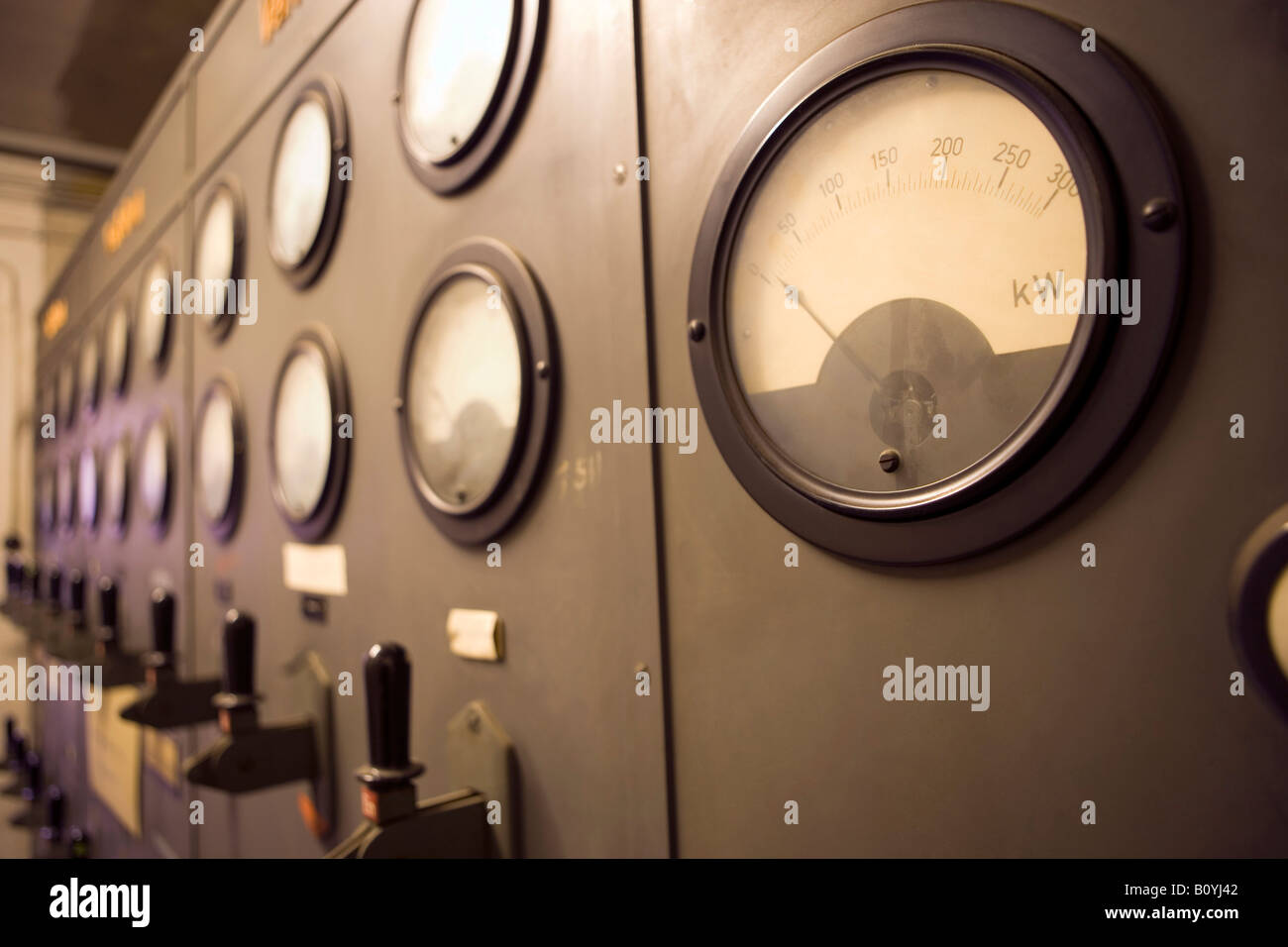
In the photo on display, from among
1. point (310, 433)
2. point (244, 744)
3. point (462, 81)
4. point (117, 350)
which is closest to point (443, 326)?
point (462, 81)

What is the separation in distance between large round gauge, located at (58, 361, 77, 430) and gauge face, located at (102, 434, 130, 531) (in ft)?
2.82

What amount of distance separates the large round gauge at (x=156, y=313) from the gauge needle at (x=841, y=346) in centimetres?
219

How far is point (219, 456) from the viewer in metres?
1.94

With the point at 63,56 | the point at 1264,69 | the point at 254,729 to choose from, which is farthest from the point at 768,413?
the point at 63,56

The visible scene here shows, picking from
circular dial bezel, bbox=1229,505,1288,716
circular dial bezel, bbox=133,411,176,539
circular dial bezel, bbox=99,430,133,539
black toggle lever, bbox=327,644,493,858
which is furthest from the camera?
circular dial bezel, bbox=99,430,133,539

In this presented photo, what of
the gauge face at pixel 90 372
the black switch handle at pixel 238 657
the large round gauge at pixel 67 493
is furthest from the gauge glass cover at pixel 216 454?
the large round gauge at pixel 67 493

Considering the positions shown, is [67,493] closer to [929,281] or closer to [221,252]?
[221,252]

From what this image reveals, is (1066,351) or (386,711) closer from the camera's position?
(1066,351)

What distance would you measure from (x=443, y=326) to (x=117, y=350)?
2.29 metres

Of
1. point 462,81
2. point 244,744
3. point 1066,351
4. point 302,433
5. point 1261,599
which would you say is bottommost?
point 244,744

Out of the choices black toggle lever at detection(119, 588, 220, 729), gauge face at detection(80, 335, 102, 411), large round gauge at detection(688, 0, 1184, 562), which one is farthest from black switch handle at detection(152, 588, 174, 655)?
gauge face at detection(80, 335, 102, 411)

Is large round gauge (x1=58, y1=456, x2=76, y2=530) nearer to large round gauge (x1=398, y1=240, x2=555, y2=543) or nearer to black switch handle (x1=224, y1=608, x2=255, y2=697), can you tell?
black switch handle (x1=224, y1=608, x2=255, y2=697)

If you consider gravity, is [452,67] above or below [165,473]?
above

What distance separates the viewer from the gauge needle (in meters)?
0.65
